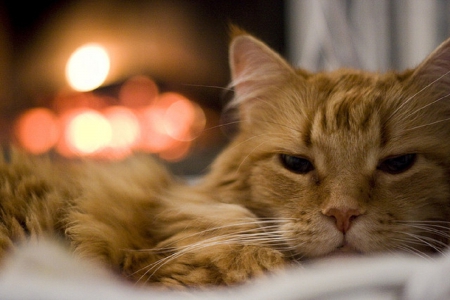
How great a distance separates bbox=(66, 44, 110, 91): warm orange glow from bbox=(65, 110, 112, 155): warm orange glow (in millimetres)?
253

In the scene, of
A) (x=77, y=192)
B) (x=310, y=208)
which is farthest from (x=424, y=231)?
(x=77, y=192)

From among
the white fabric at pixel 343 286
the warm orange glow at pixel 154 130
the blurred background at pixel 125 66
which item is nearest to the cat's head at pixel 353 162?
the white fabric at pixel 343 286

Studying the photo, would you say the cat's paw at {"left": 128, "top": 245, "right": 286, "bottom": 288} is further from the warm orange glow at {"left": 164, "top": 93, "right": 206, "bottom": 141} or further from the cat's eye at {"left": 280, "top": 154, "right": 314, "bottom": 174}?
the warm orange glow at {"left": 164, "top": 93, "right": 206, "bottom": 141}

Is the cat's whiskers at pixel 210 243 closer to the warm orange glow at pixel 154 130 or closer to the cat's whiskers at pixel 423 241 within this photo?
the cat's whiskers at pixel 423 241

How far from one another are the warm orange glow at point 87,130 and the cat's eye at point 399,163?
9.94 feet

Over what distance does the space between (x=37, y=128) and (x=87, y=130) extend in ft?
1.56

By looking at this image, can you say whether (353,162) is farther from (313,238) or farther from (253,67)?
(253,67)

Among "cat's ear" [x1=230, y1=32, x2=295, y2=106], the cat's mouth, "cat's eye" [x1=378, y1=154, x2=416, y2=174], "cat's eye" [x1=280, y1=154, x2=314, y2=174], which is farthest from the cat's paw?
"cat's ear" [x1=230, y1=32, x2=295, y2=106]

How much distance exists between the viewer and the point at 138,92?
3930 mm

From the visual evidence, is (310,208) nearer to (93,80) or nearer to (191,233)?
(191,233)

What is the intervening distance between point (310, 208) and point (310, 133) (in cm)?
22

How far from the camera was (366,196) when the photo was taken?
0.99 metres

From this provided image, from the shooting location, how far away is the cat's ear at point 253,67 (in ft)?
4.29

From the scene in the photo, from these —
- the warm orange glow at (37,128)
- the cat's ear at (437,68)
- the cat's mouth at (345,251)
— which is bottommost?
the cat's mouth at (345,251)
